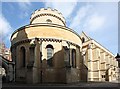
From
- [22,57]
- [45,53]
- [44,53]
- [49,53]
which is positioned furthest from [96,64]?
[22,57]

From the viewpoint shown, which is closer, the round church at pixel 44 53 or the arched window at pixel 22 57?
the round church at pixel 44 53

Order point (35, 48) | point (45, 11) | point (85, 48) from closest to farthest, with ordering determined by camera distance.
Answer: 1. point (35, 48)
2. point (45, 11)
3. point (85, 48)

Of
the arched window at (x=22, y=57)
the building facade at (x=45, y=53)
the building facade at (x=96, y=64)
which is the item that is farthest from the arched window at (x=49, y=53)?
the building facade at (x=96, y=64)

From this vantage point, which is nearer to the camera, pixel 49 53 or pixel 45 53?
pixel 45 53

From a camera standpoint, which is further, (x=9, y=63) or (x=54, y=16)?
(x=54, y=16)

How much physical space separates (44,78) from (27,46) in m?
5.62

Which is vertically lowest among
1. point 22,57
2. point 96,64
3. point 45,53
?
point 96,64

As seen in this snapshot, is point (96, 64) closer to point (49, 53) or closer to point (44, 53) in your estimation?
point (49, 53)

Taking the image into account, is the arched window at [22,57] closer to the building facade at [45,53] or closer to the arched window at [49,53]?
the building facade at [45,53]

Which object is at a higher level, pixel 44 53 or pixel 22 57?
pixel 44 53

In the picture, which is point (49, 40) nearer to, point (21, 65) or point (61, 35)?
point (61, 35)

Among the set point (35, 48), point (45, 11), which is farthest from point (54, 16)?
point (35, 48)

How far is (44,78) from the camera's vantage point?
2830cm

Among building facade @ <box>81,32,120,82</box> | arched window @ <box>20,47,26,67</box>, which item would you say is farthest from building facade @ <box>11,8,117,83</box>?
building facade @ <box>81,32,120,82</box>
